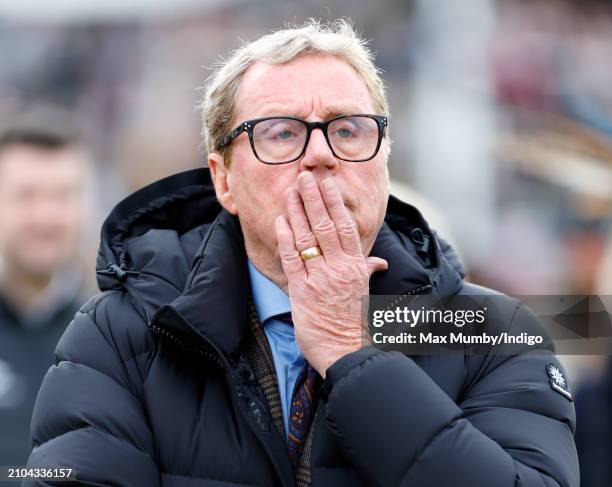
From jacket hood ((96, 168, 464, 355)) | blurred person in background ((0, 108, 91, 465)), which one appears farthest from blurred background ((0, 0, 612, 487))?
jacket hood ((96, 168, 464, 355))

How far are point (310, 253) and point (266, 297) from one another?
23 centimetres

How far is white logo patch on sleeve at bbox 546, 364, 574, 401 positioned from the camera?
83.4 inches

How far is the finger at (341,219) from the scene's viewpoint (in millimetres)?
2092

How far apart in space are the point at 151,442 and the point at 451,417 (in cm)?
63

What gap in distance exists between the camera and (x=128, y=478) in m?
1.92

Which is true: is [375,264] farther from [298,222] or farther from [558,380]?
[558,380]

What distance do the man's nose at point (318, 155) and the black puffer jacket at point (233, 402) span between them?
0.28 m

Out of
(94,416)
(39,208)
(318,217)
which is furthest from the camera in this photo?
(39,208)

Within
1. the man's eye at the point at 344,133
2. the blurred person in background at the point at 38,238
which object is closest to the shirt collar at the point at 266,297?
the man's eye at the point at 344,133

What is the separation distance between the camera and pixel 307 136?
7.12ft

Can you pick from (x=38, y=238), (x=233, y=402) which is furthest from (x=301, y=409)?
(x=38, y=238)

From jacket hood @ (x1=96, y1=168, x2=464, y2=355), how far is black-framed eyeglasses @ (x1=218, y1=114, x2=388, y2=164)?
0.24 meters

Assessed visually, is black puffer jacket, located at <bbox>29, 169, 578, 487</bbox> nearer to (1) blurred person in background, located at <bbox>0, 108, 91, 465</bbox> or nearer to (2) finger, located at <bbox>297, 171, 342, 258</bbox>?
(2) finger, located at <bbox>297, 171, 342, 258</bbox>

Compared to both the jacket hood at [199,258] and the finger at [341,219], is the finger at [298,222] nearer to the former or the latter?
the finger at [341,219]
